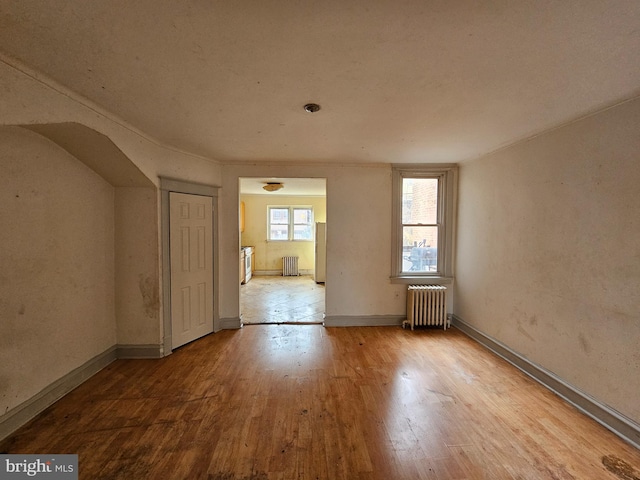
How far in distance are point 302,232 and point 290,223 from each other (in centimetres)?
48

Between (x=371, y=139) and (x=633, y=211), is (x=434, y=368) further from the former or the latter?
(x=371, y=139)

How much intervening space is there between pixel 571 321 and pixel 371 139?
8.31ft

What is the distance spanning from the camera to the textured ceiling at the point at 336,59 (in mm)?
1157

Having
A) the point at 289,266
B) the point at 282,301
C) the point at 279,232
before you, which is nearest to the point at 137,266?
the point at 282,301

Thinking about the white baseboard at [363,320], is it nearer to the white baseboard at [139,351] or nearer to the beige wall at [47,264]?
the white baseboard at [139,351]

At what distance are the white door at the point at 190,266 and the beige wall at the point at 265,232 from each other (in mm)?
4604

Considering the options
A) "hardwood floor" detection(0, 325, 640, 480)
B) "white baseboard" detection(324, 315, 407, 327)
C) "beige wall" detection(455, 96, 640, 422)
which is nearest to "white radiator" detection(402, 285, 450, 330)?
"white baseboard" detection(324, 315, 407, 327)

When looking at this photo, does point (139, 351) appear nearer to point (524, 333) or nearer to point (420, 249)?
point (420, 249)

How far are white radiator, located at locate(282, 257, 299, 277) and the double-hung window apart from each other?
690mm

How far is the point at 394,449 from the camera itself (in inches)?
71.2

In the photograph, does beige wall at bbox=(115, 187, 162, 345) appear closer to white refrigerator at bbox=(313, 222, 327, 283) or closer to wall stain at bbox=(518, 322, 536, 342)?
wall stain at bbox=(518, 322, 536, 342)

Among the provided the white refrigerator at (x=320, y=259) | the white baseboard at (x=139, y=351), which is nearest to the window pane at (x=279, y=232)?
the white refrigerator at (x=320, y=259)

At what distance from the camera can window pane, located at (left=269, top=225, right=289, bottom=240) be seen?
333 inches

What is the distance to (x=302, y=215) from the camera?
8.55 m
